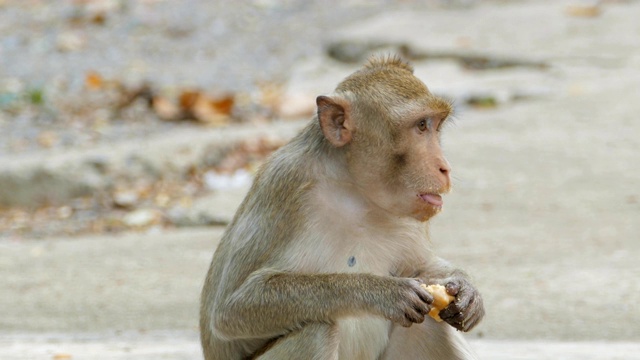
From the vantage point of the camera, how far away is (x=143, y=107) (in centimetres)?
1222

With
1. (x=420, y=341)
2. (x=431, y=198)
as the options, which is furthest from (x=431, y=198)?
(x=420, y=341)

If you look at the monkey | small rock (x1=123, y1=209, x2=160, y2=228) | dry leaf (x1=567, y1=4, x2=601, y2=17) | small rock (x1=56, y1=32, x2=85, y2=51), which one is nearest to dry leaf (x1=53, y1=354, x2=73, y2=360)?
the monkey

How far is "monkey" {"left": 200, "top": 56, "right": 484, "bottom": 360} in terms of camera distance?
4.38m

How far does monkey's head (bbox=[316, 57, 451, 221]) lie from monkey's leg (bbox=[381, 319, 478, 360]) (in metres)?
0.50

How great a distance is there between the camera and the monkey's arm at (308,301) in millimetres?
4312

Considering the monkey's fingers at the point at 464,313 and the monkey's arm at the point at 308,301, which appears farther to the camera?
the monkey's fingers at the point at 464,313

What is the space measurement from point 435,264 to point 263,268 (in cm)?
70

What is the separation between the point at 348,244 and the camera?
4.63 metres

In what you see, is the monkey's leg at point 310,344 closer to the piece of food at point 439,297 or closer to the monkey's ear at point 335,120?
the piece of food at point 439,297

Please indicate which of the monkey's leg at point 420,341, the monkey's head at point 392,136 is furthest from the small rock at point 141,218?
the monkey's head at point 392,136

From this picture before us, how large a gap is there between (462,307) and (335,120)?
0.79m

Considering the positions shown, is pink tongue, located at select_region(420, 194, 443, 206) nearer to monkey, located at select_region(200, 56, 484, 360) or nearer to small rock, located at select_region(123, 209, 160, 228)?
monkey, located at select_region(200, 56, 484, 360)

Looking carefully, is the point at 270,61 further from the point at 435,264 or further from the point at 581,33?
the point at 435,264

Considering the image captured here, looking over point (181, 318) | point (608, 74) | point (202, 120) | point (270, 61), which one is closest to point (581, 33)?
point (608, 74)
